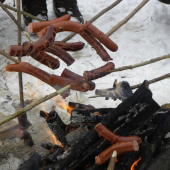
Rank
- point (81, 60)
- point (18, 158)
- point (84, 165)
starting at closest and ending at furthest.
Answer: point (84, 165)
point (18, 158)
point (81, 60)

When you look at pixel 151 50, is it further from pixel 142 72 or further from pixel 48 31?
pixel 48 31

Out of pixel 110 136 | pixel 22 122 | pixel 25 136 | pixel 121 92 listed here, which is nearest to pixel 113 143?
pixel 110 136

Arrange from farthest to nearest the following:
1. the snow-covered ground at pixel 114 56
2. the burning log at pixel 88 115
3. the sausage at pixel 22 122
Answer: the snow-covered ground at pixel 114 56 → the sausage at pixel 22 122 → the burning log at pixel 88 115

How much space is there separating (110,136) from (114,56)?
308cm

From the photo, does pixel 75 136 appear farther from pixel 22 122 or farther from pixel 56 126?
pixel 22 122

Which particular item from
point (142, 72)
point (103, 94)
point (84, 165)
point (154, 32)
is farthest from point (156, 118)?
point (154, 32)

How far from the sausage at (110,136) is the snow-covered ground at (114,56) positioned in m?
1.35

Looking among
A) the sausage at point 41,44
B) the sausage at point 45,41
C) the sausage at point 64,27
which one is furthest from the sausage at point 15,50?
the sausage at point 64,27

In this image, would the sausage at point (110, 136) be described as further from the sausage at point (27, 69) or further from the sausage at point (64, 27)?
the sausage at point (64, 27)

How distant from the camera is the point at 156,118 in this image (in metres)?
2.56

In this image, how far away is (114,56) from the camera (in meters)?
5.09

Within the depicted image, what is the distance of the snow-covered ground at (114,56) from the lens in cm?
395

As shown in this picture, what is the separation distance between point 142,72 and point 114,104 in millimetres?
1167

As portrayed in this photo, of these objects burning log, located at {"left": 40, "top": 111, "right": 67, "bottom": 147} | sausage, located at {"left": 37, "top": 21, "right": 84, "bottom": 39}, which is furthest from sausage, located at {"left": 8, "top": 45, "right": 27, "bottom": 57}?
burning log, located at {"left": 40, "top": 111, "right": 67, "bottom": 147}
